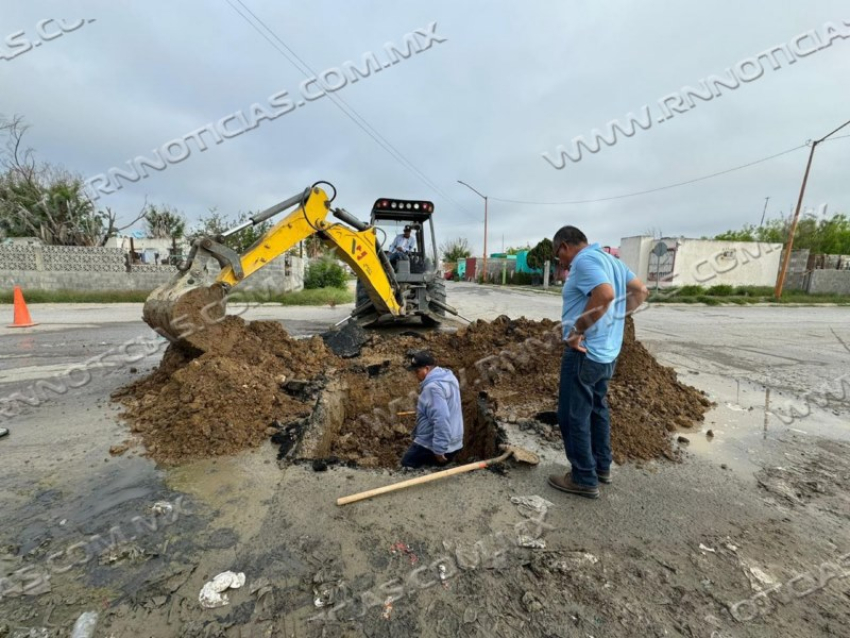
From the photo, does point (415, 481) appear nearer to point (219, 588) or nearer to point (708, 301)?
point (219, 588)

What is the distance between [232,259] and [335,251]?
5.77 feet

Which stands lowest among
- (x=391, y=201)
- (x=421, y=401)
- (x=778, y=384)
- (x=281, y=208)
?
(x=778, y=384)

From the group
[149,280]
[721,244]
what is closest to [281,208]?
[149,280]

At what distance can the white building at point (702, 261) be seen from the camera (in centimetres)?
2300

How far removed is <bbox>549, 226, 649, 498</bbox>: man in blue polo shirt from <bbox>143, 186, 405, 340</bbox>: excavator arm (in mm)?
3599

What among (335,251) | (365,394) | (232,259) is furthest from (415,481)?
(335,251)

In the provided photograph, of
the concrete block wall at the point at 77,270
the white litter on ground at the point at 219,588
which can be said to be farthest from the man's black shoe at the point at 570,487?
the concrete block wall at the point at 77,270

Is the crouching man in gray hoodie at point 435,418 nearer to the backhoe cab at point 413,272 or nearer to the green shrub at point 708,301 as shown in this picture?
the backhoe cab at point 413,272

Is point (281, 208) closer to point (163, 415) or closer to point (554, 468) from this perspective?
point (163, 415)

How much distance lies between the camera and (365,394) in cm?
498

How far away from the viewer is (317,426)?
147 inches

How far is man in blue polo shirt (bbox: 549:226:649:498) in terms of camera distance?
8.46 feet

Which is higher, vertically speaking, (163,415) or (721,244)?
(721,244)

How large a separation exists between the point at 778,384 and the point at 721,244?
2287 cm
